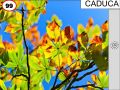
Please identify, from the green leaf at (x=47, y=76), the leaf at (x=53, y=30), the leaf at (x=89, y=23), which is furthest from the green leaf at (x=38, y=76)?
the leaf at (x=89, y=23)

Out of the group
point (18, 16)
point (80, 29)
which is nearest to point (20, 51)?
point (18, 16)

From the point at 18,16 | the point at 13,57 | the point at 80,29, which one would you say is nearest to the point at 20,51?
the point at 13,57

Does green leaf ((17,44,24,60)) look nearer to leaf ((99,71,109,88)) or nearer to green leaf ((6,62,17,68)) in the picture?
green leaf ((6,62,17,68))

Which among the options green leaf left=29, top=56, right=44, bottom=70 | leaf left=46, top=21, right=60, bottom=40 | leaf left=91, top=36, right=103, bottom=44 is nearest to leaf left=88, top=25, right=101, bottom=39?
leaf left=91, top=36, right=103, bottom=44

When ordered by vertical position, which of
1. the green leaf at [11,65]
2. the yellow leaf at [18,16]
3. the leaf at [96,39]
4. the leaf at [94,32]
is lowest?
the green leaf at [11,65]

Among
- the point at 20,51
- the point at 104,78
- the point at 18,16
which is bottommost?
the point at 104,78

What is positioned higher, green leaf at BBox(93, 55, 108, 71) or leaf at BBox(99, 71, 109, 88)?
green leaf at BBox(93, 55, 108, 71)

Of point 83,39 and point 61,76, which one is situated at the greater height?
point 83,39

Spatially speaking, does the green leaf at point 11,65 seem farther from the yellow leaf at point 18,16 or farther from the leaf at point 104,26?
the leaf at point 104,26

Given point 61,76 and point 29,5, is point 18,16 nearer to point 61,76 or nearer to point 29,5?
point 29,5

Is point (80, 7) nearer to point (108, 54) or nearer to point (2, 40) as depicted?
point (108, 54)

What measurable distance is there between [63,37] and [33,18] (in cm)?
14

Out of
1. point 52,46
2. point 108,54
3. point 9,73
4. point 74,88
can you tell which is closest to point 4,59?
point 9,73

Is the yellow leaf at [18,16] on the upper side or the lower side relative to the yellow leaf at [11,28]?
upper
